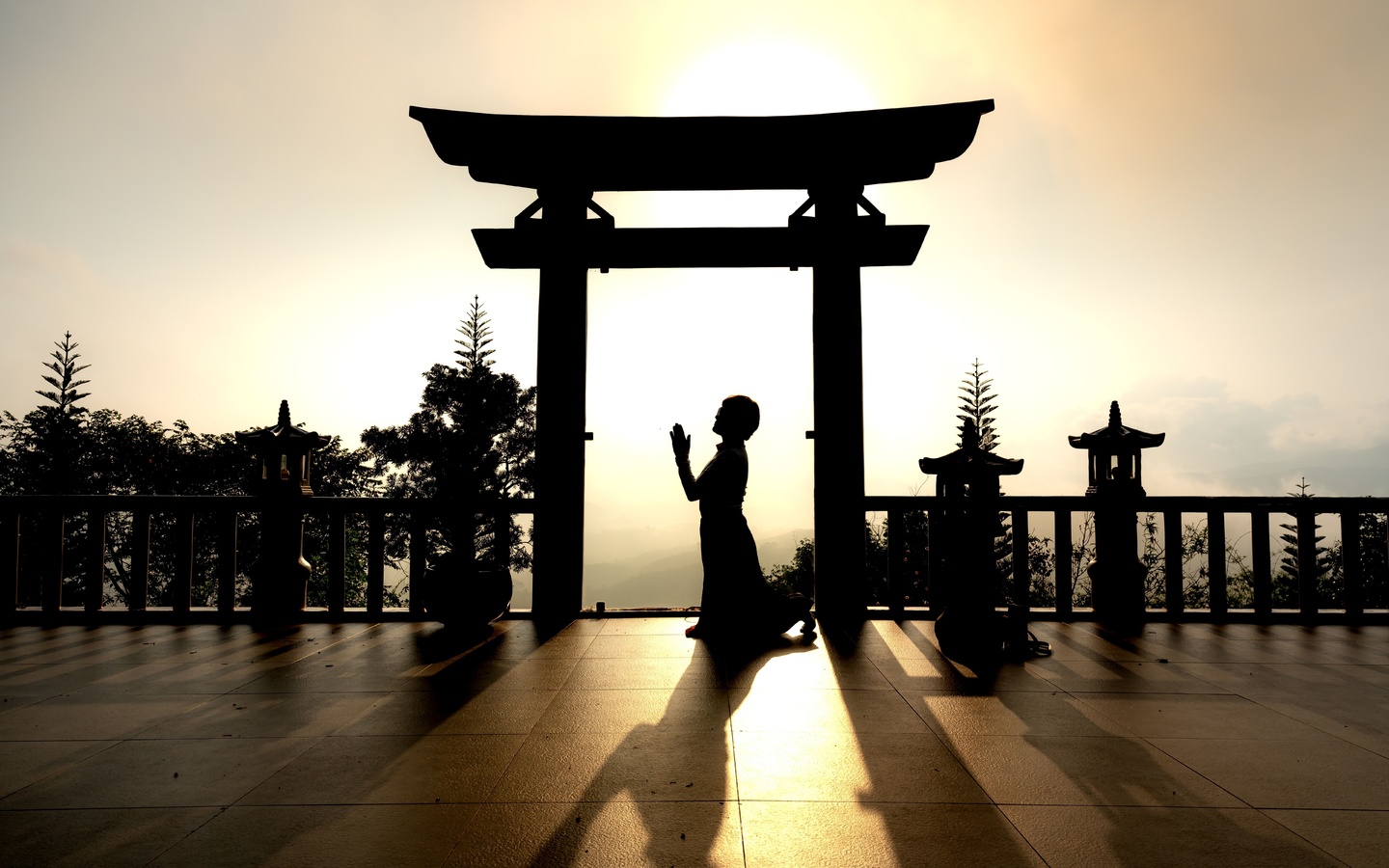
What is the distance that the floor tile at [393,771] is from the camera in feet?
8.05

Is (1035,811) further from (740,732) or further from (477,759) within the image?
(477,759)

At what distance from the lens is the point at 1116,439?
6.38 m

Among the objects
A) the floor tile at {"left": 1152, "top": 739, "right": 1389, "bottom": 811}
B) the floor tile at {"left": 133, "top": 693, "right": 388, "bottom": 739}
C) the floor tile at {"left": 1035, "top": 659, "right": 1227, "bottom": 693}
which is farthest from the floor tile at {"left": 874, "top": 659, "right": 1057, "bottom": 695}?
the floor tile at {"left": 133, "top": 693, "right": 388, "bottom": 739}

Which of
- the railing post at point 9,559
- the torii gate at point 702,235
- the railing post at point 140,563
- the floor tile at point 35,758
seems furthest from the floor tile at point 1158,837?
the railing post at point 9,559

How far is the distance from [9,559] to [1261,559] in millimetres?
10774

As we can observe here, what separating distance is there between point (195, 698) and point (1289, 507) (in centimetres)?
810

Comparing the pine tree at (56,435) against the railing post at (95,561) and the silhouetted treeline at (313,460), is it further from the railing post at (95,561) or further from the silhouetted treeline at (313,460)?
the railing post at (95,561)

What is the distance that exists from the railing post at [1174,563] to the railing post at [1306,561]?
1.06 metres

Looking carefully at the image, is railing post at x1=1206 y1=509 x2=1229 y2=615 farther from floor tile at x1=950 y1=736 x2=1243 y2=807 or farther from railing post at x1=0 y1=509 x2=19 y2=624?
railing post at x1=0 y1=509 x2=19 y2=624

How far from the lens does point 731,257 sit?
257 inches

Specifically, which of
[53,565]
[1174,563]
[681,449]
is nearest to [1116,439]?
[1174,563]

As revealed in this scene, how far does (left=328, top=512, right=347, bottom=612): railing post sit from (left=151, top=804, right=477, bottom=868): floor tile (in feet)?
13.9

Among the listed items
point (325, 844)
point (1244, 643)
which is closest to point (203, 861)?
point (325, 844)

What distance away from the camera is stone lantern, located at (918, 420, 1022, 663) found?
4.82 m
